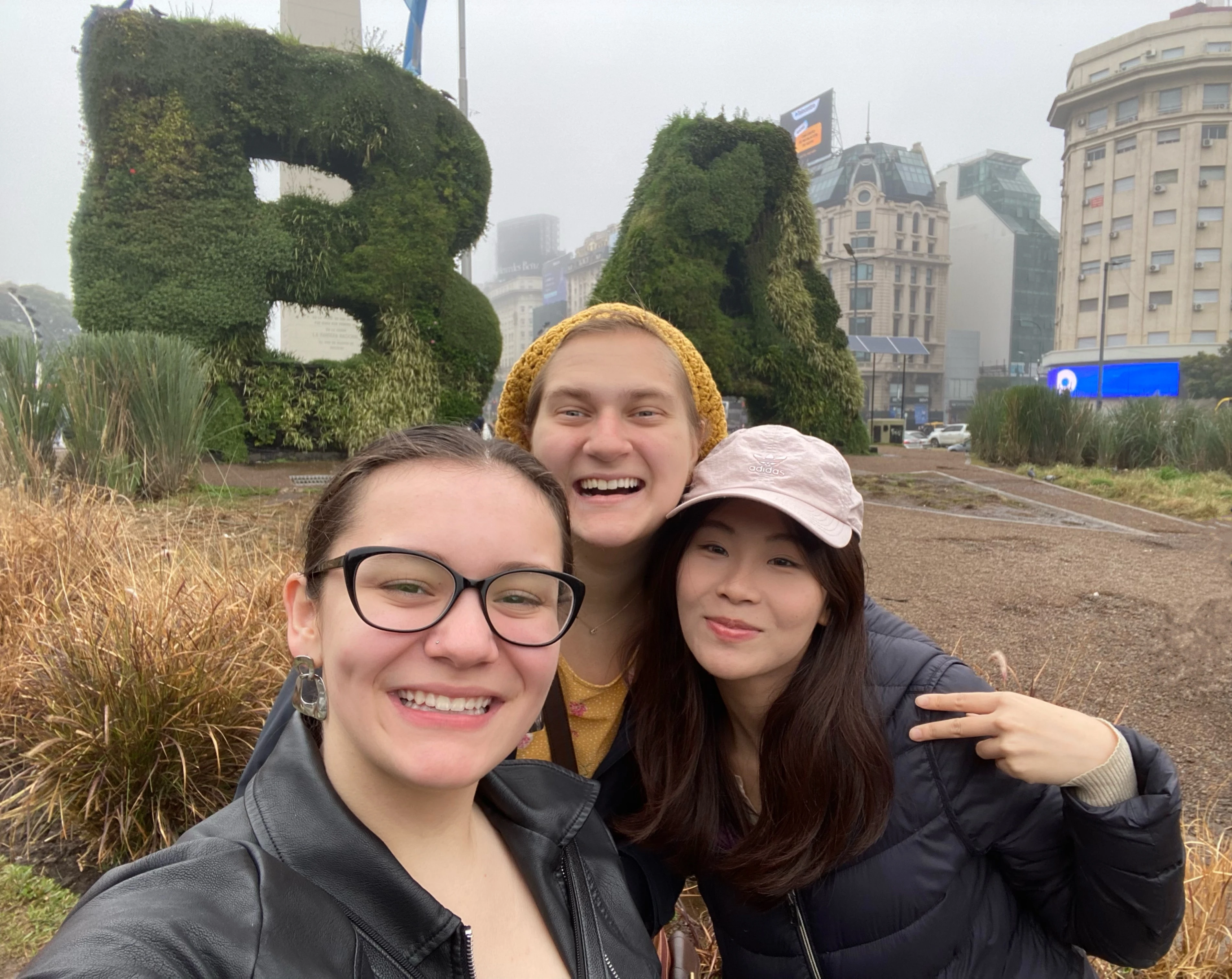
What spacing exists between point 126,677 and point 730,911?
7.13 ft

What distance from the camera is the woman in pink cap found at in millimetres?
1408

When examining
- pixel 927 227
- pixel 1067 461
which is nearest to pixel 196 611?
pixel 1067 461

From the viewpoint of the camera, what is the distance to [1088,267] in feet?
181

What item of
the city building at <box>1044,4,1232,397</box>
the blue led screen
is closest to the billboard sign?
the city building at <box>1044,4,1232,397</box>

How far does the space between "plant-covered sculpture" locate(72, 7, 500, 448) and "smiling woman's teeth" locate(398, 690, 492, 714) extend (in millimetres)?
13733

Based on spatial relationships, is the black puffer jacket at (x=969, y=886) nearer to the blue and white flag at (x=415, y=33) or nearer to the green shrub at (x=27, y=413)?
the green shrub at (x=27, y=413)

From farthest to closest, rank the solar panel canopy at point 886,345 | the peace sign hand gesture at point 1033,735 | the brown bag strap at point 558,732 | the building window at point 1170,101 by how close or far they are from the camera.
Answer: the solar panel canopy at point 886,345 < the building window at point 1170,101 < the brown bag strap at point 558,732 < the peace sign hand gesture at point 1033,735

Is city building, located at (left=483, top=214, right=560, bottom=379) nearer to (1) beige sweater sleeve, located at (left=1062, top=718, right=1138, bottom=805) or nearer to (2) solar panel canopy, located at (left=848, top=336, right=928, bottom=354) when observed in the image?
(2) solar panel canopy, located at (left=848, top=336, right=928, bottom=354)

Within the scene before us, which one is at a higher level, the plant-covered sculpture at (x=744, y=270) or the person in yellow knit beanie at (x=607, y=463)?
the plant-covered sculpture at (x=744, y=270)

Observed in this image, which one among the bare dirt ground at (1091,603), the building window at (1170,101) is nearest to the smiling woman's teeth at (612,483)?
the bare dirt ground at (1091,603)

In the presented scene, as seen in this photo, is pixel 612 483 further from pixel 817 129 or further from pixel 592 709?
pixel 817 129

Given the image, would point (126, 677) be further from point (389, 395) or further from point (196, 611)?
point (389, 395)

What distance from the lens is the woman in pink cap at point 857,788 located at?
141 centimetres

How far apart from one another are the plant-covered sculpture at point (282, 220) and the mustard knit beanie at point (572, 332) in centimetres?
1256
